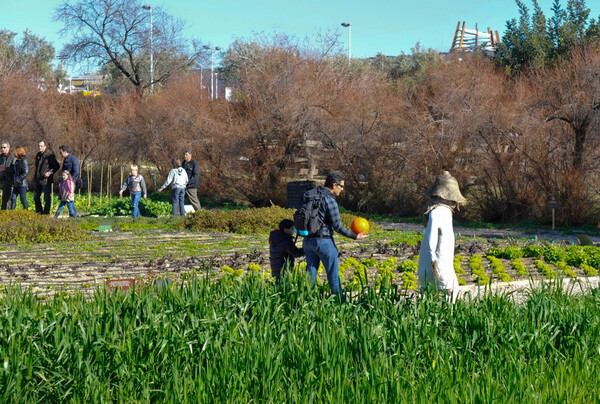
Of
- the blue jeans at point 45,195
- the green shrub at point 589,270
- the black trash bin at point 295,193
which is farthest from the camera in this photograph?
the black trash bin at point 295,193

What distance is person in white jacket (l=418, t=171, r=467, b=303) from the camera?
6.77 metres

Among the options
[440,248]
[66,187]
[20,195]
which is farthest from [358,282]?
[20,195]

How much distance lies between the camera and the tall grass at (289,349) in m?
4.43

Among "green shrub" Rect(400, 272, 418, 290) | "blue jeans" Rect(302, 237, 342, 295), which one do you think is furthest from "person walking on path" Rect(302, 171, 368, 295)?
"green shrub" Rect(400, 272, 418, 290)

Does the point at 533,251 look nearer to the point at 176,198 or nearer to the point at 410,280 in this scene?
the point at 410,280

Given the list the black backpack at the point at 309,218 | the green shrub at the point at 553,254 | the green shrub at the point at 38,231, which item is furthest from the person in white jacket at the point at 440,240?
the green shrub at the point at 38,231

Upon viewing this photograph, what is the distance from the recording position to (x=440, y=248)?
6.78 metres

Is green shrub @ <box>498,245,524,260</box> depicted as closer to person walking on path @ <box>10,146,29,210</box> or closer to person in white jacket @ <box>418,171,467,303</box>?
person in white jacket @ <box>418,171,467,303</box>

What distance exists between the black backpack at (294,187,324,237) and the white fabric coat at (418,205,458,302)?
1420 millimetres

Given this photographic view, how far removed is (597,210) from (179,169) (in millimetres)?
9171

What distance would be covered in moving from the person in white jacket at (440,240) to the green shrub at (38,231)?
889 centimetres

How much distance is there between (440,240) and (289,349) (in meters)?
2.28

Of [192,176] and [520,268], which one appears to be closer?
[520,268]

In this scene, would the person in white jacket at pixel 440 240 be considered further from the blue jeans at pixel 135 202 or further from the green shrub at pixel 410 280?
the blue jeans at pixel 135 202
